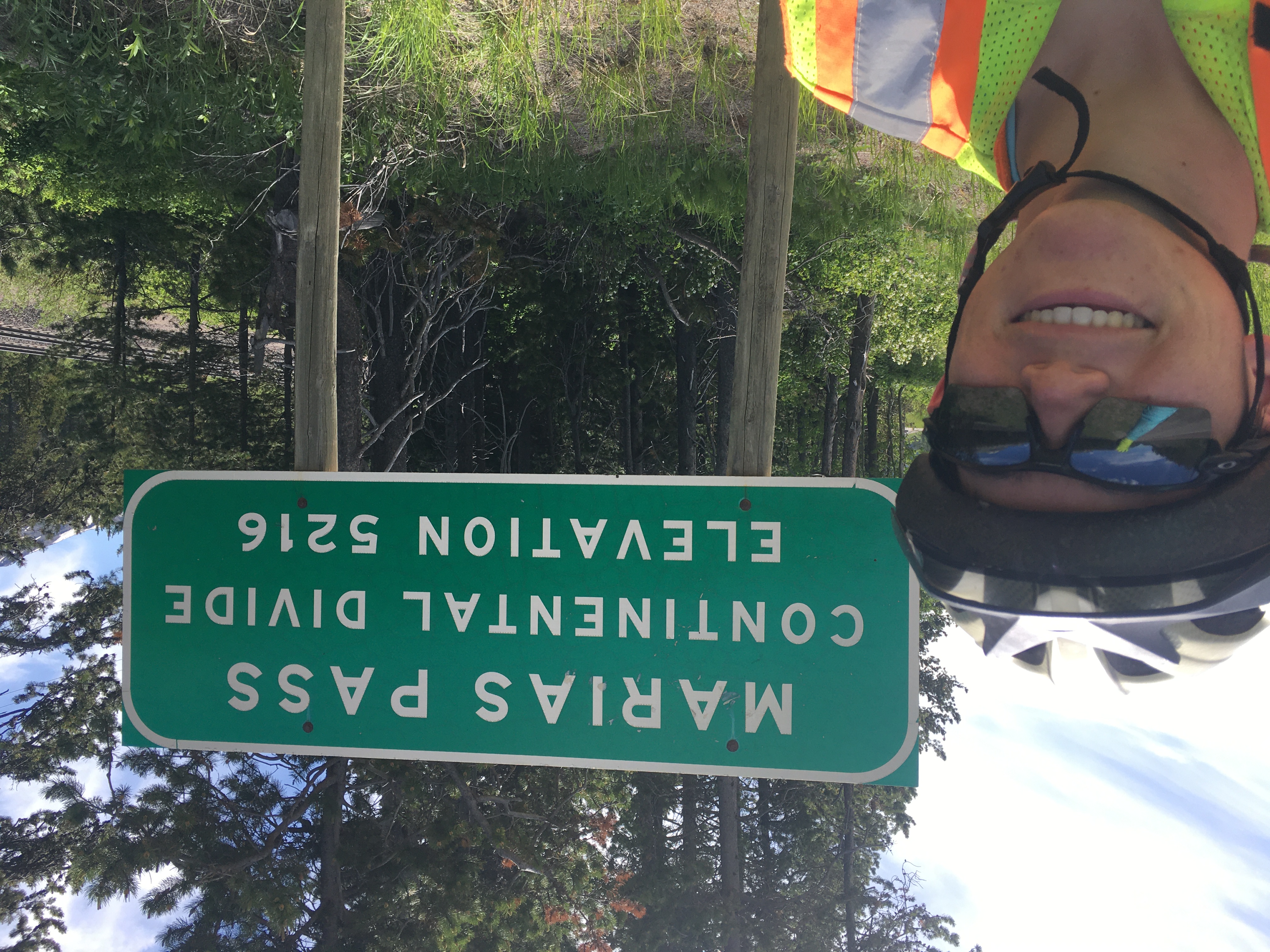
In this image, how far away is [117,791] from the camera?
34.3 ft

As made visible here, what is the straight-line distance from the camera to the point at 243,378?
16.4 m

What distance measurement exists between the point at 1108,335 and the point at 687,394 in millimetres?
16242

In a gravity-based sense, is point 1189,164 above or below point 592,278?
above

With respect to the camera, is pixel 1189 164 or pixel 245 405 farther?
pixel 245 405

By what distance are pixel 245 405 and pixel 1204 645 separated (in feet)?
60.2

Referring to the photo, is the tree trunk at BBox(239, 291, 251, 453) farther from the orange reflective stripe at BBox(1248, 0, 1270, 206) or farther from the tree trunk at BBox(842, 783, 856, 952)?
the orange reflective stripe at BBox(1248, 0, 1270, 206)

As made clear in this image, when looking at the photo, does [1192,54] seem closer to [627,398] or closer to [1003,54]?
[1003,54]

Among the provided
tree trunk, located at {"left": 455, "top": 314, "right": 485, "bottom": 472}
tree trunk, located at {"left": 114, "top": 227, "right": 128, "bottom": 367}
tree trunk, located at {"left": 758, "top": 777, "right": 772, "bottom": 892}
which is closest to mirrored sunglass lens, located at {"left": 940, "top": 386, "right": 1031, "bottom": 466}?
tree trunk, located at {"left": 455, "top": 314, "right": 485, "bottom": 472}

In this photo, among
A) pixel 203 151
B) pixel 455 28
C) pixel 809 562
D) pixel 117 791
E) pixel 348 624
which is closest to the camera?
pixel 809 562

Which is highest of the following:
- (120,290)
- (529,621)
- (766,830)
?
(529,621)

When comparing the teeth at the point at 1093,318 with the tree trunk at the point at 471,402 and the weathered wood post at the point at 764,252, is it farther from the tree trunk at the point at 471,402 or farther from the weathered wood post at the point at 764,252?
the tree trunk at the point at 471,402

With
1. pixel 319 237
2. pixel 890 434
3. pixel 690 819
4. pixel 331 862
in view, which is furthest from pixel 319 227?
pixel 890 434

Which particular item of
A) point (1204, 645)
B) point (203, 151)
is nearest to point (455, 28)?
point (1204, 645)

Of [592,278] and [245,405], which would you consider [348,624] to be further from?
[245,405]
